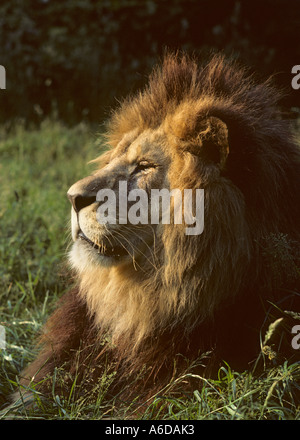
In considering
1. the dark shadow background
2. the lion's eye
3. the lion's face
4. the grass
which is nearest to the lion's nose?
the lion's face

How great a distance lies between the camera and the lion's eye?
2737mm

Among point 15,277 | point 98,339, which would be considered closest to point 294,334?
point 98,339

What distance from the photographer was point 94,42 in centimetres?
791

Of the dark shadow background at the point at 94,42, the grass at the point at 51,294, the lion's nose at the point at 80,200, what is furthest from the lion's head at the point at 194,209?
the dark shadow background at the point at 94,42

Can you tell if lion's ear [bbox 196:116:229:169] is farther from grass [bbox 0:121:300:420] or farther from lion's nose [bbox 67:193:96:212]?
grass [bbox 0:121:300:420]

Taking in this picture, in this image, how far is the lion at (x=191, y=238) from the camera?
2.55 m

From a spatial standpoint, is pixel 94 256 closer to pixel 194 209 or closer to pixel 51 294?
pixel 194 209

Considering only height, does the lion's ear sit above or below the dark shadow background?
below

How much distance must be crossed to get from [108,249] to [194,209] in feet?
1.39

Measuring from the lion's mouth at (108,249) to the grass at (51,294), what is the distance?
0.51 meters

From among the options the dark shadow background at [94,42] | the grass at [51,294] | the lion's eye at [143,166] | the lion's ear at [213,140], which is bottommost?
the grass at [51,294]

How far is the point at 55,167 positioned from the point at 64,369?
350cm

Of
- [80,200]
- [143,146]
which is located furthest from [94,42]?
[80,200]

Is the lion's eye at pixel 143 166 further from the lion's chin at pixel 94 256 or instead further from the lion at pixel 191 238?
the lion's chin at pixel 94 256
